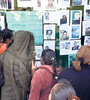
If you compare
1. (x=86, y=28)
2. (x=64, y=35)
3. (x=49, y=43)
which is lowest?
(x=49, y=43)

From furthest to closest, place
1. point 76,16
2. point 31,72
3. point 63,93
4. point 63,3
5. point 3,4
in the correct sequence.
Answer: point 76,16 < point 63,3 < point 3,4 < point 31,72 < point 63,93

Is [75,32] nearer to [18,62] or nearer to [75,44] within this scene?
[75,44]

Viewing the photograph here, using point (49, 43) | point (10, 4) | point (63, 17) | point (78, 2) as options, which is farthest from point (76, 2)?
point (10, 4)

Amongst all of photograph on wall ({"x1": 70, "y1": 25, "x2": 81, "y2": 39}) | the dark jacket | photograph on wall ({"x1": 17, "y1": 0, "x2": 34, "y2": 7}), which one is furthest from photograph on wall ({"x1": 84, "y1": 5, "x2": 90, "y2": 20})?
the dark jacket

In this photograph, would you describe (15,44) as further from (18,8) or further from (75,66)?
(18,8)

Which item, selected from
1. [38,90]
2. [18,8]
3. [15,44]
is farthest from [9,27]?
[38,90]

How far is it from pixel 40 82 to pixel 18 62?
14.8 inches

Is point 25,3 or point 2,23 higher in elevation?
point 25,3

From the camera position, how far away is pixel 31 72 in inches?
80.0

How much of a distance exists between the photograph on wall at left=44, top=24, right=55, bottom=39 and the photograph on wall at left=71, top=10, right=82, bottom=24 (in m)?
0.37

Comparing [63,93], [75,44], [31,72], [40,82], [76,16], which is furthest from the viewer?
[75,44]

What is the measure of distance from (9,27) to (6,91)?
117cm

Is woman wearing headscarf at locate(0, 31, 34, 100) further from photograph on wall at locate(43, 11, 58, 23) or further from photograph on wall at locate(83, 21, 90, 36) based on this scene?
photograph on wall at locate(83, 21, 90, 36)

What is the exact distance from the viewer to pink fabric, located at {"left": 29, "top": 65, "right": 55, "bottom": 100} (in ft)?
5.67
